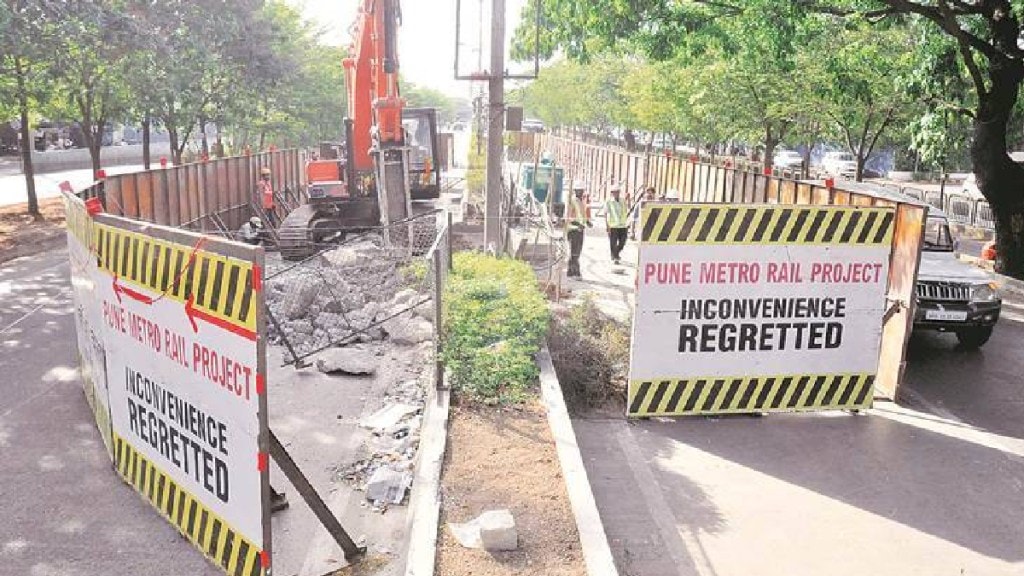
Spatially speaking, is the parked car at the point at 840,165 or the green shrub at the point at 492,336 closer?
the green shrub at the point at 492,336

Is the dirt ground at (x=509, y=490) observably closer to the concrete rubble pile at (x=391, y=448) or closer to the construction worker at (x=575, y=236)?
the concrete rubble pile at (x=391, y=448)

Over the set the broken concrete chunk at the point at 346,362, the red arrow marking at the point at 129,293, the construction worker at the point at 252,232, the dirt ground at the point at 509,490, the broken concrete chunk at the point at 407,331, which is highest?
the red arrow marking at the point at 129,293

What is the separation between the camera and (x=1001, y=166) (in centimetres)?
1666

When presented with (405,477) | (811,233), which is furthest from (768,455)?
(405,477)

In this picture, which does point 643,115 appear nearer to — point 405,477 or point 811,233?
point 811,233

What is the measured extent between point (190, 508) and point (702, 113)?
23433mm

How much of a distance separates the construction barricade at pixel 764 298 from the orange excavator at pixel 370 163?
29.0 ft

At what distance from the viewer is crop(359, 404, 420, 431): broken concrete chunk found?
8.64 metres

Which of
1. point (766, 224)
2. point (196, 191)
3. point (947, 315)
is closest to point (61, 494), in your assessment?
point (766, 224)

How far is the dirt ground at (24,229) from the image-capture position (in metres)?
18.9

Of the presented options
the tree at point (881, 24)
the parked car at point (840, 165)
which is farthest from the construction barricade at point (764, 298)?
the parked car at point (840, 165)

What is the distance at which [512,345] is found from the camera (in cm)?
866

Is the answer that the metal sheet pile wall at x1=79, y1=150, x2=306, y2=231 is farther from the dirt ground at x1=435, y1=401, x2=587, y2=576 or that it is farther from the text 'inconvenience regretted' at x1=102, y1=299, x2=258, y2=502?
the dirt ground at x1=435, y1=401, x2=587, y2=576

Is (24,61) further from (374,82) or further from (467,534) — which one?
(467,534)
